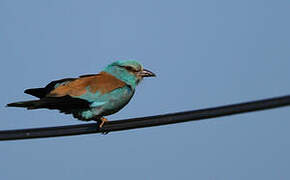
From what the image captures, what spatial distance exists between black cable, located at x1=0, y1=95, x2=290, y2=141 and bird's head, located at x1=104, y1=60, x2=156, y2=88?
6.97 ft

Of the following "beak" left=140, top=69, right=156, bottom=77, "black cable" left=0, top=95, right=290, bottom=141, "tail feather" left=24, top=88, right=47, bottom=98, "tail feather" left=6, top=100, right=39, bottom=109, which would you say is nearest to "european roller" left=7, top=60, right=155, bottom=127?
"tail feather" left=24, top=88, right=47, bottom=98

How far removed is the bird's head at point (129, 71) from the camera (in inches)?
321

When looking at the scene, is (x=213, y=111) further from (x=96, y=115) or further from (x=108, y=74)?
(x=108, y=74)

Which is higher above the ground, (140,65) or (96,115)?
(140,65)

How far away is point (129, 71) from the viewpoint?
8.28m

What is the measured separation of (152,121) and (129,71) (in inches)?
135

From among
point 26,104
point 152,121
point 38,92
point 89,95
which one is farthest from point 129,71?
point 152,121

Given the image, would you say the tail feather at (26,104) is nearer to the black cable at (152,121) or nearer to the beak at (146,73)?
the black cable at (152,121)

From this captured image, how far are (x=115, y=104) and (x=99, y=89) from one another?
0.31m

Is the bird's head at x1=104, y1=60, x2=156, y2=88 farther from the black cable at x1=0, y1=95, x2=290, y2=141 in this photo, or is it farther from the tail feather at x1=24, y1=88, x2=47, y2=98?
the black cable at x1=0, y1=95, x2=290, y2=141

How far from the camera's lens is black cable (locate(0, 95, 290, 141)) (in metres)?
3.94

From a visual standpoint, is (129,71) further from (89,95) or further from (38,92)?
(38,92)

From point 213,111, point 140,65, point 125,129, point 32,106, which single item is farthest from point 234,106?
point 140,65

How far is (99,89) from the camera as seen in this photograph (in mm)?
7535
